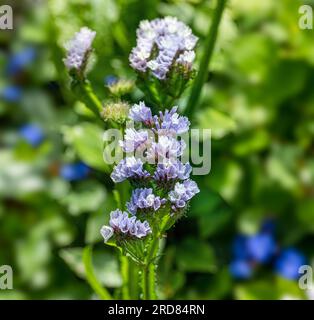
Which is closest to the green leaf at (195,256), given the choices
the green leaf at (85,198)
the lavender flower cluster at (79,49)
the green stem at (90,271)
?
the green leaf at (85,198)

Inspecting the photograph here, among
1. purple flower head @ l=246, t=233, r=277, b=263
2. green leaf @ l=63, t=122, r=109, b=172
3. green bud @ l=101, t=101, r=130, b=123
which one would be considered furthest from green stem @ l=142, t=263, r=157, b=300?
purple flower head @ l=246, t=233, r=277, b=263

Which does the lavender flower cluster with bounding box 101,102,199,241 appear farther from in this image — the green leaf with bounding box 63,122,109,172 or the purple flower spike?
the green leaf with bounding box 63,122,109,172

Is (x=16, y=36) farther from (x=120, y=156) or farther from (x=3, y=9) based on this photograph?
(x=120, y=156)

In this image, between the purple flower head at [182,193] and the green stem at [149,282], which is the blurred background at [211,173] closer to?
the green stem at [149,282]

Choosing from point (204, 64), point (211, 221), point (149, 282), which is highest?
point (204, 64)

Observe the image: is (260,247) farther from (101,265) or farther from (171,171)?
(171,171)

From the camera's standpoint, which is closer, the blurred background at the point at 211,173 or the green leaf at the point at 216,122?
the green leaf at the point at 216,122

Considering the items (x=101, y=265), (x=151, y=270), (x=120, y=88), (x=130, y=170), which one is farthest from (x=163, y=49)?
(x=101, y=265)
